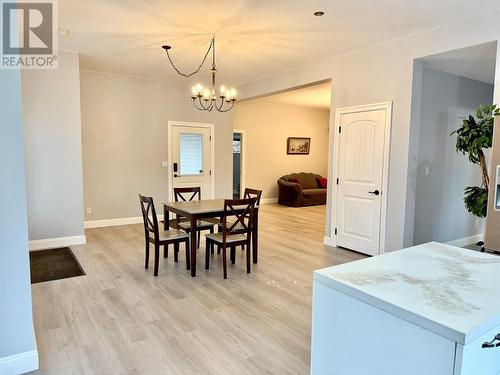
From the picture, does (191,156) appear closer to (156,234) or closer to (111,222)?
(111,222)

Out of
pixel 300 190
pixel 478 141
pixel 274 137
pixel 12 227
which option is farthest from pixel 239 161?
pixel 12 227

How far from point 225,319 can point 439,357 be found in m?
2.08

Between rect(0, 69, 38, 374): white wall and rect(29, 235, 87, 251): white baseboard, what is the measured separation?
3.13 metres

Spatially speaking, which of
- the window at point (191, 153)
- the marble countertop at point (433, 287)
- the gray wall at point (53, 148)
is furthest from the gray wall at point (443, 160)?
the gray wall at point (53, 148)

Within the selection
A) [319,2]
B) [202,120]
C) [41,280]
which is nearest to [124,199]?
[202,120]

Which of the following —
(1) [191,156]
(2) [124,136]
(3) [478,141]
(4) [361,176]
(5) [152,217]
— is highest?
(2) [124,136]

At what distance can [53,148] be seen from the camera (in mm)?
4766

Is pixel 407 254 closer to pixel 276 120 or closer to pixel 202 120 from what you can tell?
pixel 202 120

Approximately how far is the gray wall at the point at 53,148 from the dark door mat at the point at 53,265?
42 cm

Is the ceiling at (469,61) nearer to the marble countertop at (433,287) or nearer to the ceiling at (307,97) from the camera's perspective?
the ceiling at (307,97)

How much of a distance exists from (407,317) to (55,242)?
16.8 feet

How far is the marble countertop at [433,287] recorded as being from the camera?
100 cm

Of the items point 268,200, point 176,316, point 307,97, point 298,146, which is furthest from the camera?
point 298,146

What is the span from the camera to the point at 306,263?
169 inches
